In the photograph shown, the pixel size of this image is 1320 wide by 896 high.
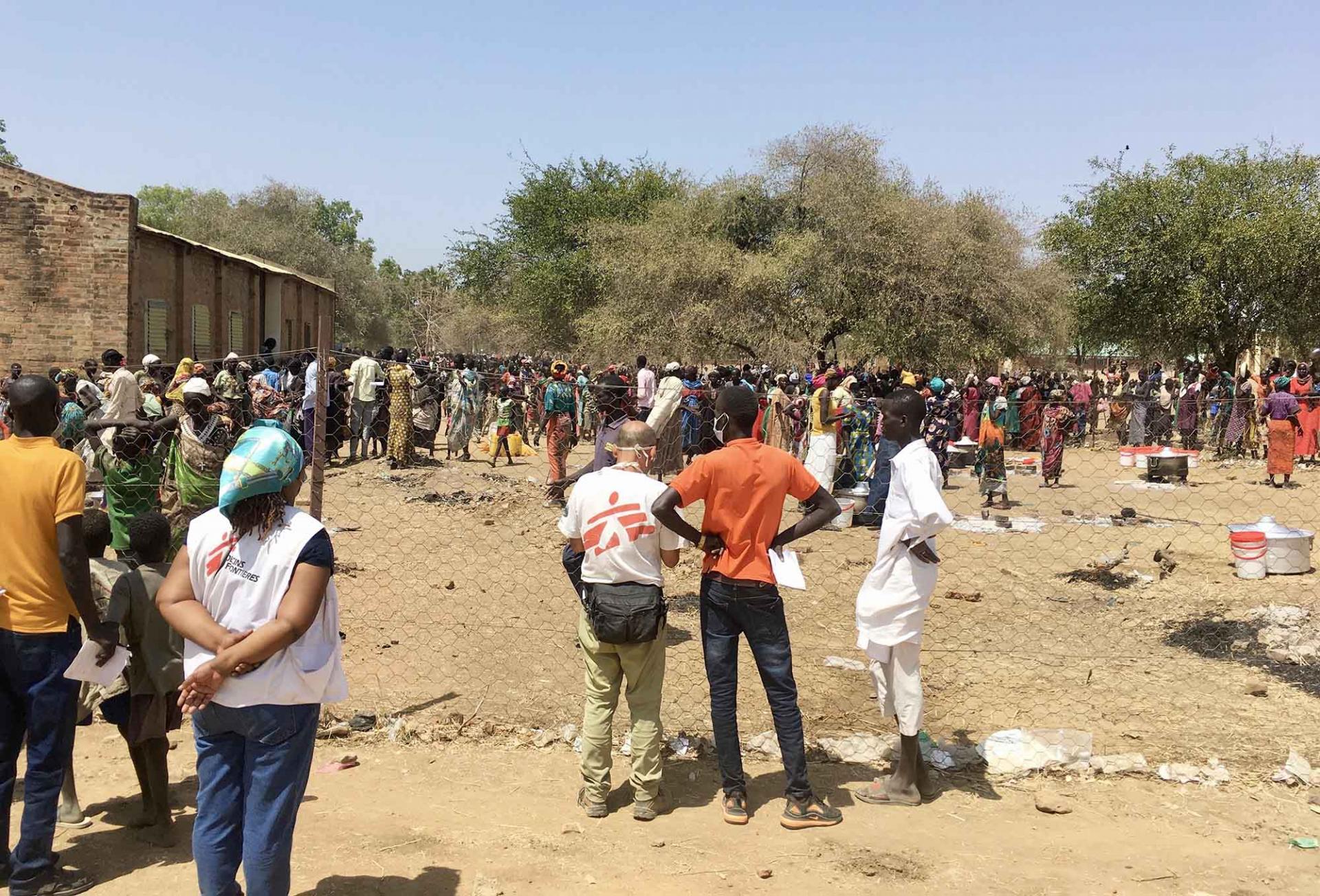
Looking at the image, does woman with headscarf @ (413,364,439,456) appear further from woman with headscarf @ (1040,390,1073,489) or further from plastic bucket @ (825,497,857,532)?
woman with headscarf @ (1040,390,1073,489)

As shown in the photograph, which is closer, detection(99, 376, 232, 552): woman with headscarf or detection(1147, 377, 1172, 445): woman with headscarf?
detection(99, 376, 232, 552): woman with headscarf

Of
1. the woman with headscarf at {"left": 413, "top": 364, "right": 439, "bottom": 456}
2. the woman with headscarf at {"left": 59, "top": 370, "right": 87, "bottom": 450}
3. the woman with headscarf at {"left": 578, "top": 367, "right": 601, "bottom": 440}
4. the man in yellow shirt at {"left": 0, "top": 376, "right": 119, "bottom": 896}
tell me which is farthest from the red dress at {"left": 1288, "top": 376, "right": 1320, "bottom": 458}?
the man in yellow shirt at {"left": 0, "top": 376, "right": 119, "bottom": 896}

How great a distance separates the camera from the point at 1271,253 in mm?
22359

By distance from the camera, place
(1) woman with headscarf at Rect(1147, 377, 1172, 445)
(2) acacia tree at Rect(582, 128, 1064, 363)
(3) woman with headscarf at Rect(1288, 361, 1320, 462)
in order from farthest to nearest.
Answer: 1. (2) acacia tree at Rect(582, 128, 1064, 363)
2. (1) woman with headscarf at Rect(1147, 377, 1172, 445)
3. (3) woman with headscarf at Rect(1288, 361, 1320, 462)

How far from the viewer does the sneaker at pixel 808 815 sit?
418cm

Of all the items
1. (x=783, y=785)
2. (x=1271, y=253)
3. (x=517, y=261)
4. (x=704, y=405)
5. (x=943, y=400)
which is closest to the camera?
(x=783, y=785)

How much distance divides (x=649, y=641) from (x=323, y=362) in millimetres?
2249

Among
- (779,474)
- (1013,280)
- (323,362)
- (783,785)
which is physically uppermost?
(1013,280)

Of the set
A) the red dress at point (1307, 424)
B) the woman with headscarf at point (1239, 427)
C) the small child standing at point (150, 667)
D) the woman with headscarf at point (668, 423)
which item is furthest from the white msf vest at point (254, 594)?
the woman with headscarf at point (1239, 427)

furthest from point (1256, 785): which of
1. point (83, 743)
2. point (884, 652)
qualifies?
point (83, 743)

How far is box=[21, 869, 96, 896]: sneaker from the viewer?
3512 millimetres

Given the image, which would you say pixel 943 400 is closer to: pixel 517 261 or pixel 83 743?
pixel 83 743

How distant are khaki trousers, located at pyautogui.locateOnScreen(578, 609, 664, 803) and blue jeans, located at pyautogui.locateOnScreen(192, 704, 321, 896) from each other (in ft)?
5.35

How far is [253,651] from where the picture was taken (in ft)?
8.59
